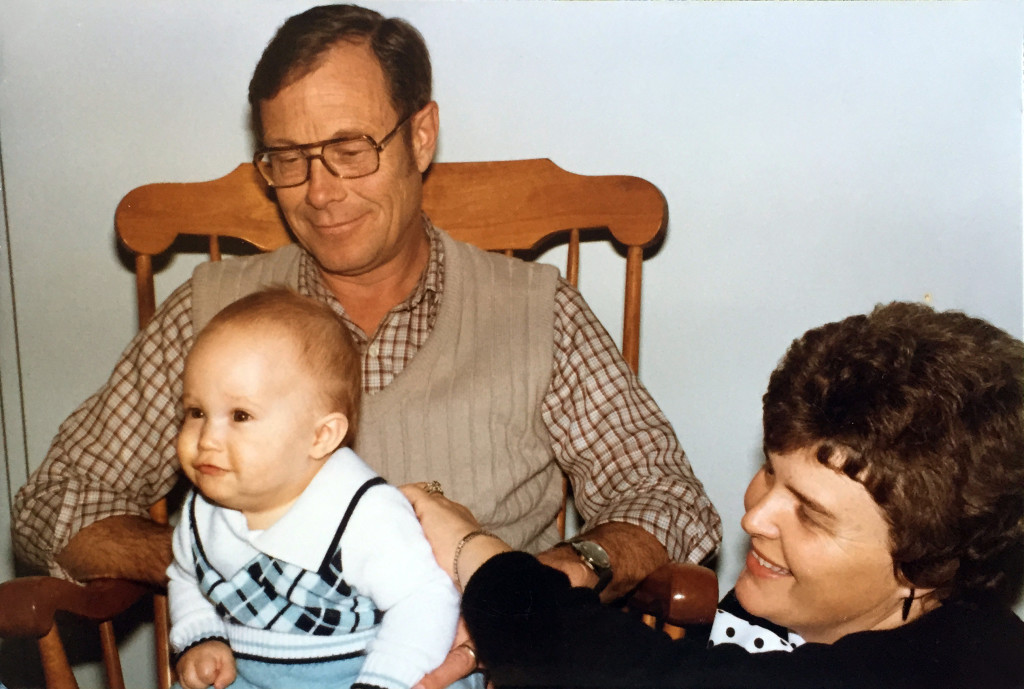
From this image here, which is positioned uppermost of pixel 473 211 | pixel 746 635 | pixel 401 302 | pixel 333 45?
pixel 333 45

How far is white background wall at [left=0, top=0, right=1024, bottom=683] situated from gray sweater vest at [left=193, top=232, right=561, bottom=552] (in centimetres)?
25

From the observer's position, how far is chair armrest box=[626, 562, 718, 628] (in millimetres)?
1026

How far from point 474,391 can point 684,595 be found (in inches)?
17.0

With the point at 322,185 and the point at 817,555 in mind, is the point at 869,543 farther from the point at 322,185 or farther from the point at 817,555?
the point at 322,185

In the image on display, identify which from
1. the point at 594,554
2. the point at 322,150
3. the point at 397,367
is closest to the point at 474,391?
→ the point at 397,367

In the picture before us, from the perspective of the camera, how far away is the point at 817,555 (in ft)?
3.07

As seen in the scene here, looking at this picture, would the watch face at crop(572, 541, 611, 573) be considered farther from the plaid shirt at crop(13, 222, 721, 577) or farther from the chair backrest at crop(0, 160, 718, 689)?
the chair backrest at crop(0, 160, 718, 689)

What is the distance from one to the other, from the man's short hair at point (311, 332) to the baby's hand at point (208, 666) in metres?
0.29

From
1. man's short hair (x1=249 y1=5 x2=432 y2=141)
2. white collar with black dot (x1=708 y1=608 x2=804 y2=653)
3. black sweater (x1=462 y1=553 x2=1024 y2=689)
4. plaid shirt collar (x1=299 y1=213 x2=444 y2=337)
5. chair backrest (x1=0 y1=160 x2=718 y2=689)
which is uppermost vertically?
man's short hair (x1=249 y1=5 x2=432 y2=141)

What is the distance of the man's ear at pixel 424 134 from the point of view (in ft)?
4.38

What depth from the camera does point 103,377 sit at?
5.15ft

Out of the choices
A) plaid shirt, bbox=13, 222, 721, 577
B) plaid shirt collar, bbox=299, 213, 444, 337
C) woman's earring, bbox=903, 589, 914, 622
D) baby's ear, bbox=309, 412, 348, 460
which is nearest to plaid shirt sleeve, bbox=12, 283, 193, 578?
plaid shirt, bbox=13, 222, 721, 577

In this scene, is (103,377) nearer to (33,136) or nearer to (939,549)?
(33,136)

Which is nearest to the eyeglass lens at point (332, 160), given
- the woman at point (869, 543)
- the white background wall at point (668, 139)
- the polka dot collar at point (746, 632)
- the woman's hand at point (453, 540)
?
the white background wall at point (668, 139)
